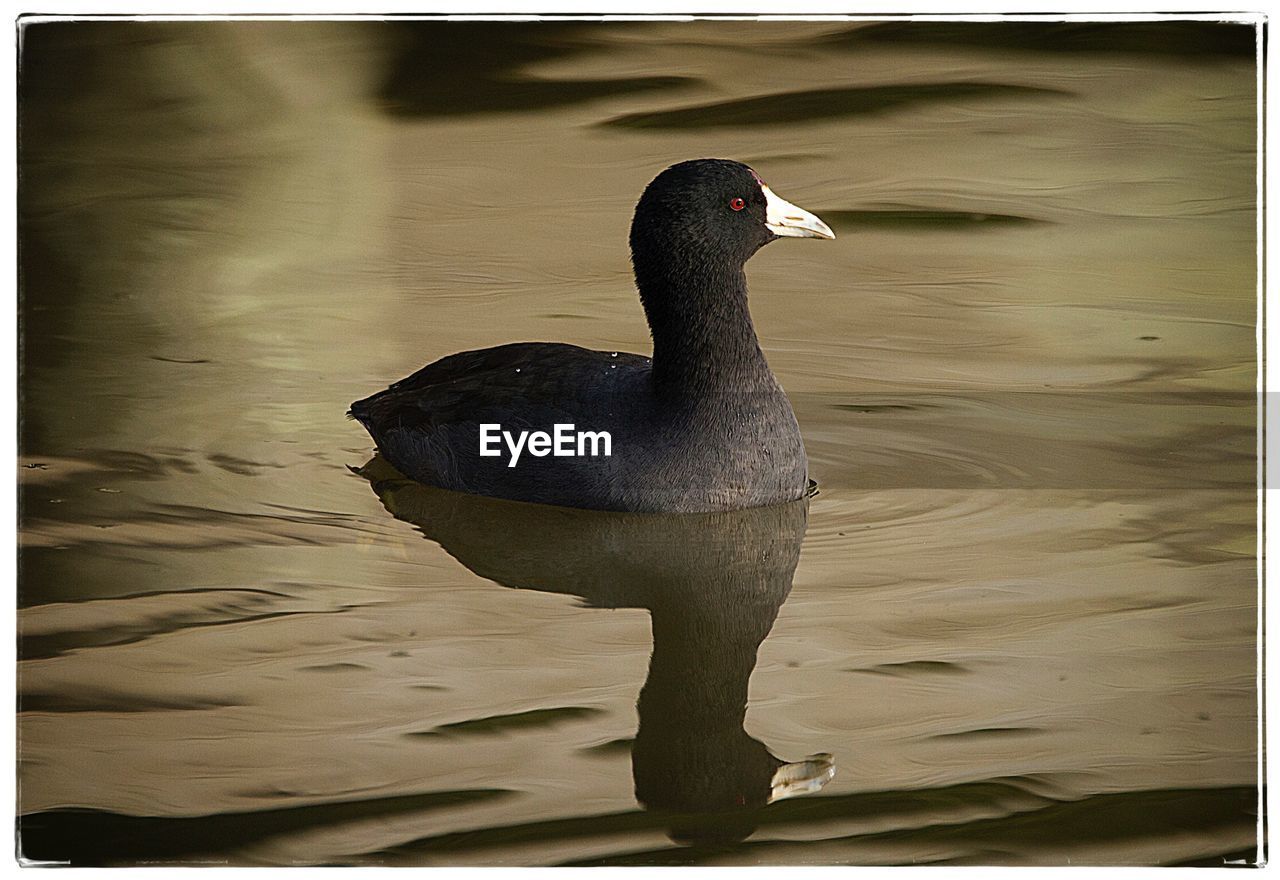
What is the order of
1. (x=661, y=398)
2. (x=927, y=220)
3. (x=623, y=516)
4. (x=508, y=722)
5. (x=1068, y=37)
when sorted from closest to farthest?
(x=508, y=722), (x=1068, y=37), (x=927, y=220), (x=623, y=516), (x=661, y=398)

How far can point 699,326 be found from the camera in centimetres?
530

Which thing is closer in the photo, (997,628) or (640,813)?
(640,813)

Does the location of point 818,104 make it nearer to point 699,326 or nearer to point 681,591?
point 699,326

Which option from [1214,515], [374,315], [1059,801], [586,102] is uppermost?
[586,102]

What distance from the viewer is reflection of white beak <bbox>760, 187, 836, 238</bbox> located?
5.22 metres

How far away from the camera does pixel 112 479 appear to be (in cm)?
470

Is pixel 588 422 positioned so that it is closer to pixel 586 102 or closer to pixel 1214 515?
pixel 586 102

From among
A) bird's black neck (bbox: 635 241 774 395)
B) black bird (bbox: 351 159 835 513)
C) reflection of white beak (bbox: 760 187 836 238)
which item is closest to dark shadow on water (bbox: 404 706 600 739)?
black bird (bbox: 351 159 835 513)

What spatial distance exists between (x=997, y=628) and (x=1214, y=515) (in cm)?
62

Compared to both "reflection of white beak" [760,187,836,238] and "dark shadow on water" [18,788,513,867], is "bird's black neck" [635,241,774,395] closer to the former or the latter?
"reflection of white beak" [760,187,836,238]

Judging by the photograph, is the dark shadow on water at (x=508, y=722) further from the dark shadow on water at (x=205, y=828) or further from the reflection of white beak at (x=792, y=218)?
the reflection of white beak at (x=792, y=218)

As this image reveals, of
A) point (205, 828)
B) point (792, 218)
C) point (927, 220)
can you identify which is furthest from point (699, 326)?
point (205, 828)

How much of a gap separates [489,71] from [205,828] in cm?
201
